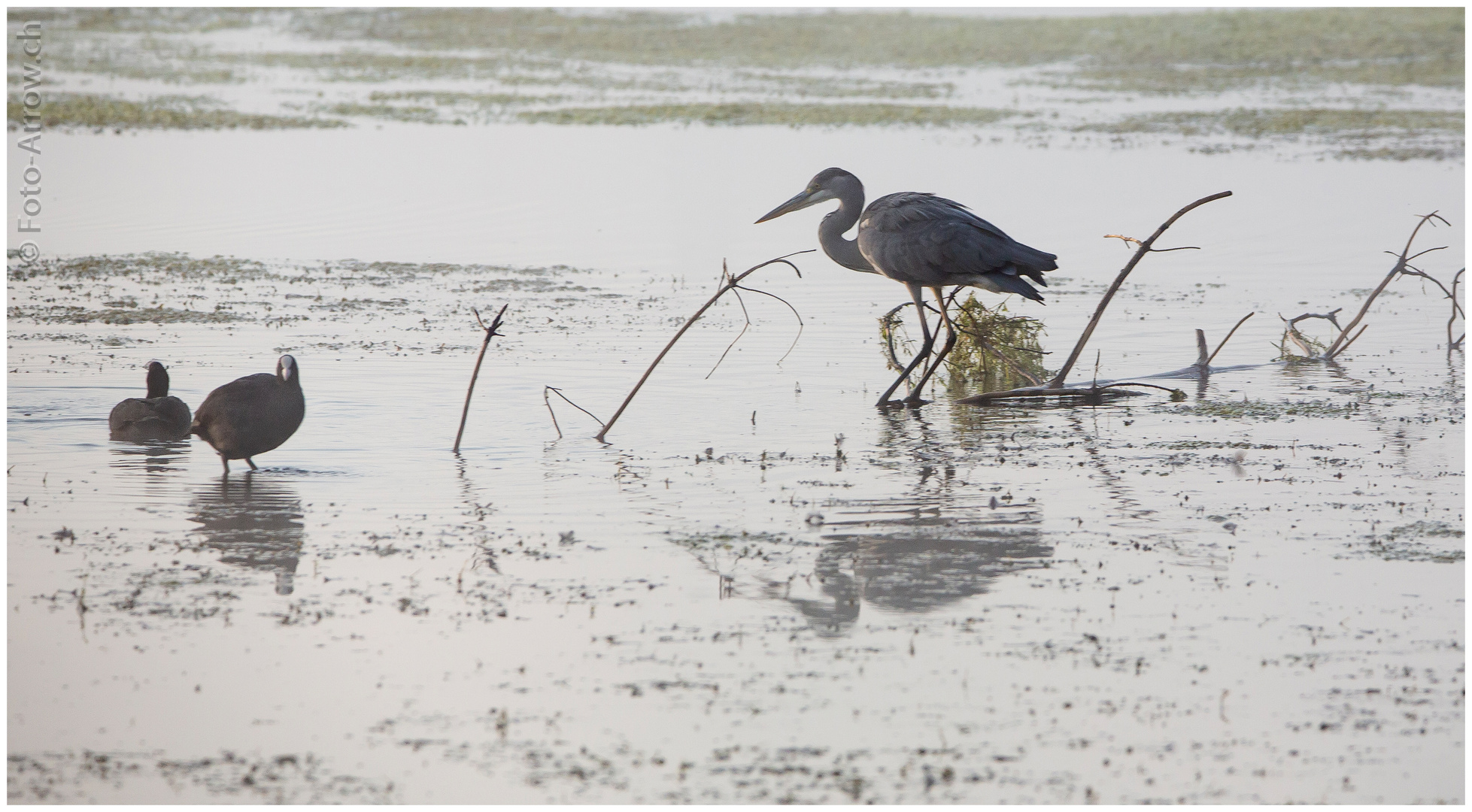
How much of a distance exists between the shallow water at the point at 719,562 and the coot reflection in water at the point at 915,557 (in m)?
0.03

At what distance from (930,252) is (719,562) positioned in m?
3.56

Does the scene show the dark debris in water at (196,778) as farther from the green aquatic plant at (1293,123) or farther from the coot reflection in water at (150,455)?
the green aquatic plant at (1293,123)

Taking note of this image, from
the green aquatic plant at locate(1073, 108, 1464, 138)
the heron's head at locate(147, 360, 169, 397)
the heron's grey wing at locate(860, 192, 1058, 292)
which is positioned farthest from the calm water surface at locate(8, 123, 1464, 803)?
the green aquatic plant at locate(1073, 108, 1464, 138)

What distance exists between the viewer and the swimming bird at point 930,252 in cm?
954

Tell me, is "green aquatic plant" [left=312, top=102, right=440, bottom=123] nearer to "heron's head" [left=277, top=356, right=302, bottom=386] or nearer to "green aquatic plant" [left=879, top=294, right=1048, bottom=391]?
"green aquatic plant" [left=879, top=294, right=1048, bottom=391]

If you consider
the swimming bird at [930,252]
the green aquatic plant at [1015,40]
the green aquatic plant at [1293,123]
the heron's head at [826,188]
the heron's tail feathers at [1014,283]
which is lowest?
the heron's tail feathers at [1014,283]

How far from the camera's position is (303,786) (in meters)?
4.61

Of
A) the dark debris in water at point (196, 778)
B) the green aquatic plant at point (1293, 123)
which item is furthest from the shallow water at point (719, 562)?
the green aquatic plant at point (1293, 123)

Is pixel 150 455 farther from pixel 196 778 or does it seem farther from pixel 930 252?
pixel 930 252

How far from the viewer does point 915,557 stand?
22.1 feet

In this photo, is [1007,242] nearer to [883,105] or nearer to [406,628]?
[406,628]

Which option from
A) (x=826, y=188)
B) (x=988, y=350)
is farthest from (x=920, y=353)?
(x=826, y=188)

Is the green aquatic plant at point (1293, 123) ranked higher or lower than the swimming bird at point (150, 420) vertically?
higher

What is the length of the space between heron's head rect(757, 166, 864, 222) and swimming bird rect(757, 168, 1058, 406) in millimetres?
48
